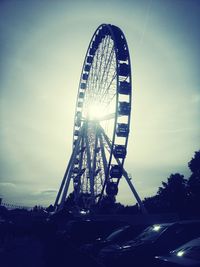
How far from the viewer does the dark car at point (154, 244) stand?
5.25 meters

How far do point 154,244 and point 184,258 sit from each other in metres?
1.61

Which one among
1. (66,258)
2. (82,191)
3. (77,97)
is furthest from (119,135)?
(66,258)

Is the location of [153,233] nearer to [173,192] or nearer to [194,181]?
[194,181]

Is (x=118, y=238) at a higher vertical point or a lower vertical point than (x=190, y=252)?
lower

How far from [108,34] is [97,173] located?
39.8 feet

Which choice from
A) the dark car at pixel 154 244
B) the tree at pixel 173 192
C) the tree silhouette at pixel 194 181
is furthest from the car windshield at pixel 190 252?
the tree at pixel 173 192

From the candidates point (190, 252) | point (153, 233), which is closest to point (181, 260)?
point (190, 252)

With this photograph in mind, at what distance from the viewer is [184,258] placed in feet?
12.4

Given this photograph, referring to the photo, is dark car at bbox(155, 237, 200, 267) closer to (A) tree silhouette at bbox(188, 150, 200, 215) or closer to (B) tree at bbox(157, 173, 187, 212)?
(A) tree silhouette at bbox(188, 150, 200, 215)

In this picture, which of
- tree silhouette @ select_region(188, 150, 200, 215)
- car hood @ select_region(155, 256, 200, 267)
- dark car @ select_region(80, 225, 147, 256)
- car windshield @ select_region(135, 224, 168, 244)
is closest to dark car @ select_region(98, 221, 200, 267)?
car windshield @ select_region(135, 224, 168, 244)

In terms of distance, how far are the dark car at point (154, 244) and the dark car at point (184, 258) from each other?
1087 mm

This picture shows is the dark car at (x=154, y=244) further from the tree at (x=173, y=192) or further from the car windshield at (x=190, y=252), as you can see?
the tree at (x=173, y=192)

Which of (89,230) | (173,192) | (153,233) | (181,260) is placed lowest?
(89,230)

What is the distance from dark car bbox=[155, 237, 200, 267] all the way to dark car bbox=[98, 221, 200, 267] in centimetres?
109
